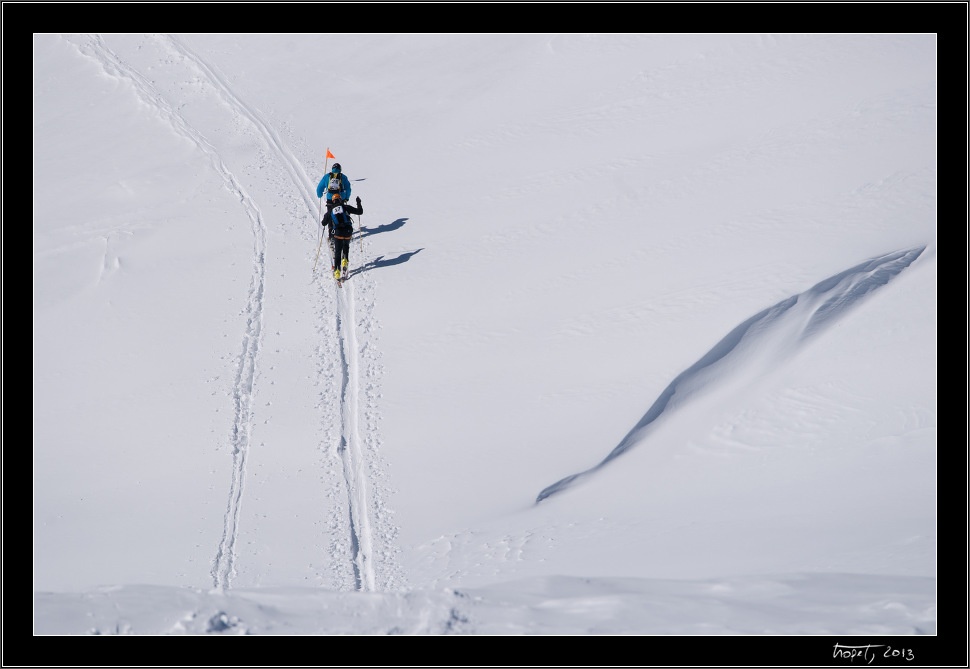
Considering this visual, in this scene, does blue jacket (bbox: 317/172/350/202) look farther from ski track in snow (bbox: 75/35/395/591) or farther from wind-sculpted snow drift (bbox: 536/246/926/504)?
wind-sculpted snow drift (bbox: 536/246/926/504)

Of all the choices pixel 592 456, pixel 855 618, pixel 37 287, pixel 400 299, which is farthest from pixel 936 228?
pixel 37 287

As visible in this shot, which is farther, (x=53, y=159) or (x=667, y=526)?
(x=53, y=159)

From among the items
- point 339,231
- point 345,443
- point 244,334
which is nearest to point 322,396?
point 345,443

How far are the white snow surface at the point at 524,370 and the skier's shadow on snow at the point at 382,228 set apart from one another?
12 cm

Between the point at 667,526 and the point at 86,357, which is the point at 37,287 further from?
the point at 667,526

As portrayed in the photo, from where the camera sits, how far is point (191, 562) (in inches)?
241

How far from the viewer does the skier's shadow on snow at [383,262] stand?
36.2ft

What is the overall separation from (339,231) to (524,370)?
3.85m

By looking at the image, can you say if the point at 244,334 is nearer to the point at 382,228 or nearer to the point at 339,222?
the point at 339,222

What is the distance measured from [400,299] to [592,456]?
4.17m

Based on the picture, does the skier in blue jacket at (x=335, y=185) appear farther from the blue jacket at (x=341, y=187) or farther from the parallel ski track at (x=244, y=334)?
the parallel ski track at (x=244, y=334)

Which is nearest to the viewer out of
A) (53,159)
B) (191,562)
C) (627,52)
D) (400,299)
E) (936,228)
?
(191,562)

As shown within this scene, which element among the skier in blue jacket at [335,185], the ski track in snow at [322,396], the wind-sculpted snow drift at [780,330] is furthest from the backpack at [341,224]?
the wind-sculpted snow drift at [780,330]

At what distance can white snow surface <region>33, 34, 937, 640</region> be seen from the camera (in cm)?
518
